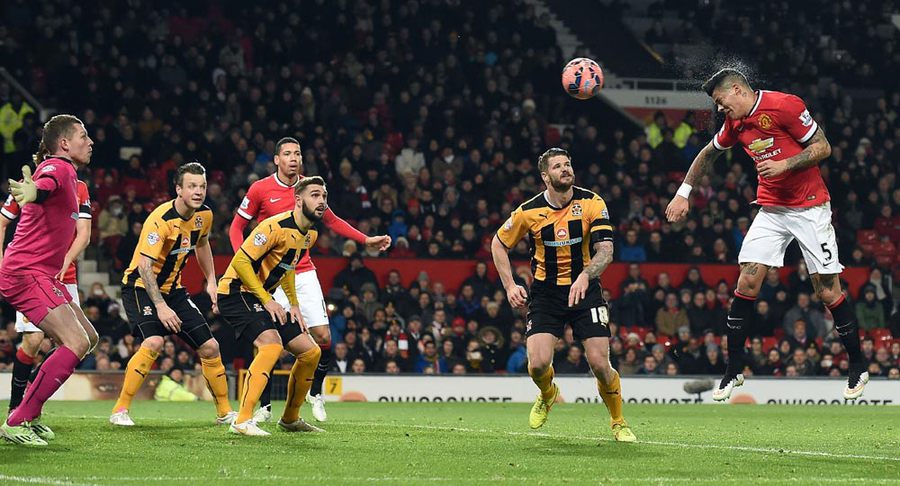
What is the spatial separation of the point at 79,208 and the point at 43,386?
2.03 metres

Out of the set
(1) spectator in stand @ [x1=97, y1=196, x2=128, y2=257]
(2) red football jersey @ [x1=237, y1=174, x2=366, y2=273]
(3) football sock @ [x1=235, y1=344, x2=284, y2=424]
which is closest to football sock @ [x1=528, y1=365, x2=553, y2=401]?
Result: (3) football sock @ [x1=235, y1=344, x2=284, y2=424]

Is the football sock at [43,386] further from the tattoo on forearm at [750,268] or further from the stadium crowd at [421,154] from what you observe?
→ the stadium crowd at [421,154]

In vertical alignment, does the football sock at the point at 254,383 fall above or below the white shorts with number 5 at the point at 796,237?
below

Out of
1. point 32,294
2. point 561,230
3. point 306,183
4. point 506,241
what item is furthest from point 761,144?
point 32,294

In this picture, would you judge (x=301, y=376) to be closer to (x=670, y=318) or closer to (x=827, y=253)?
(x=827, y=253)

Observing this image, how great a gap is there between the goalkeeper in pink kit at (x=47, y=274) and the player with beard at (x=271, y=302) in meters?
1.59

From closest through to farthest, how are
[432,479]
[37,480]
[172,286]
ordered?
1. [37,480]
2. [432,479]
3. [172,286]

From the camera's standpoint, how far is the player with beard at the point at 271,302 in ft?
36.6

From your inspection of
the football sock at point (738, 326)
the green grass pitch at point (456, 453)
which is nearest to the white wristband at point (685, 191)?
the football sock at point (738, 326)

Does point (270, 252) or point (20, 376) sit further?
point (20, 376)

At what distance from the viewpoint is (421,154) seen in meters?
26.7

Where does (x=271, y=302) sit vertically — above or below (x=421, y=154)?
below

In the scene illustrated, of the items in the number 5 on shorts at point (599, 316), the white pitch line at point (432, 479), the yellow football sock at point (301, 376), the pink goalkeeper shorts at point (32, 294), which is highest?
the pink goalkeeper shorts at point (32, 294)

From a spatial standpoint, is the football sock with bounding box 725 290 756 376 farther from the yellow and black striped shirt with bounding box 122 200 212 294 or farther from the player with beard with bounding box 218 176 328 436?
A: the yellow and black striped shirt with bounding box 122 200 212 294
